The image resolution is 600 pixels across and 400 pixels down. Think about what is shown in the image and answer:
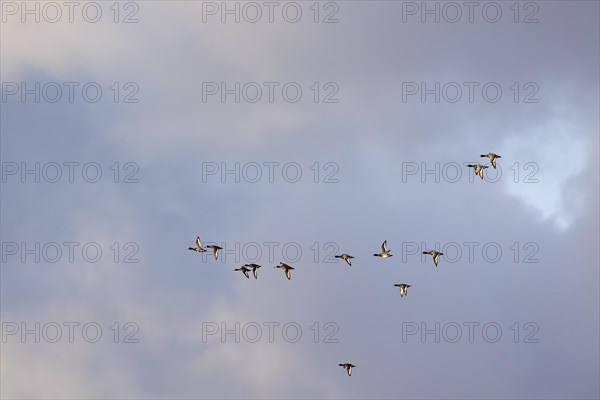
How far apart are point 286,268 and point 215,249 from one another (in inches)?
482

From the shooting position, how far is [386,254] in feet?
655

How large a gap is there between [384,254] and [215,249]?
1109 inches

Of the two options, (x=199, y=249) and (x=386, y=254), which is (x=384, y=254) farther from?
(x=199, y=249)

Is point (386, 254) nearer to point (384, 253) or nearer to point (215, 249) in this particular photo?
point (384, 253)

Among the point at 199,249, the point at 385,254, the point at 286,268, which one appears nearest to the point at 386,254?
the point at 385,254

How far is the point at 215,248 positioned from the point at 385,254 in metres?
28.3

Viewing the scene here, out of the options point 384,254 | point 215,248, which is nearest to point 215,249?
point 215,248

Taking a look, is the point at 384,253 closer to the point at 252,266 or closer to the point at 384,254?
the point at 384,254

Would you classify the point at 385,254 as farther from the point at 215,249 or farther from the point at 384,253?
the point at 215,249

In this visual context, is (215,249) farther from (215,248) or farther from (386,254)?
(386,254)

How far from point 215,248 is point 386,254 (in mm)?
28515

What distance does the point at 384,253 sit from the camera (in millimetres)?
199875

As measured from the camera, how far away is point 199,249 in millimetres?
199375

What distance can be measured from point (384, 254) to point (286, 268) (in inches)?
650
